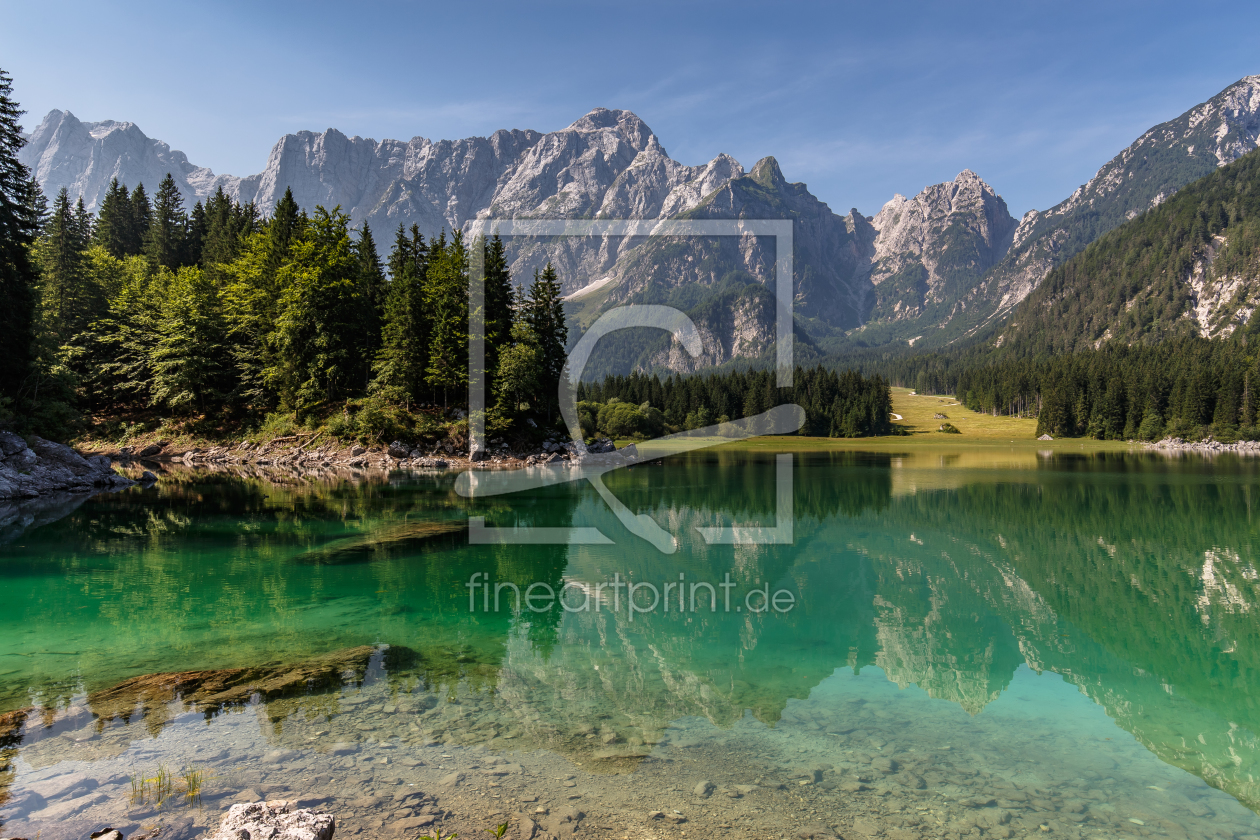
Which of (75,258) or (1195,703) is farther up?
(75,258)

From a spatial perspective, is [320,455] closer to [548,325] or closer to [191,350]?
[191,350]

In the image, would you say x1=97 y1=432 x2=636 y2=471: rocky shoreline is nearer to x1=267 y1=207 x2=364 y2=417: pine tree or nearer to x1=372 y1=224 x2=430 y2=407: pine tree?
x1=267 y1=207 x2=364 y2=417: pine tree

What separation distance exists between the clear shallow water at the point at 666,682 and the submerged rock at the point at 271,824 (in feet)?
3.83

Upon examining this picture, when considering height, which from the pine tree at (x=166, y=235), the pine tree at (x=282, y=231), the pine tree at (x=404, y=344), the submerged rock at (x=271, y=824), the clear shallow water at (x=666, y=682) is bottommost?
the clear shallow water at (x=666, y=682)

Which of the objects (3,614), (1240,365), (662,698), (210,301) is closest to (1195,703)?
(662,698)

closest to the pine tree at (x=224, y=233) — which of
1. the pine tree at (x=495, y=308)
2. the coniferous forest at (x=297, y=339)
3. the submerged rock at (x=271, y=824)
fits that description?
the coniferous forest at (x=297, y=339)

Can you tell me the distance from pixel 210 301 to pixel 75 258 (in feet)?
40.9

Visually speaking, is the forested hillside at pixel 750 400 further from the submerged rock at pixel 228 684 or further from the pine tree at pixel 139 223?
the submerged rock at pixel 228 684

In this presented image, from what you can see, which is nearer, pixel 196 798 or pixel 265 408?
pixel 196 798

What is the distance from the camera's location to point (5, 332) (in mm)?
38625

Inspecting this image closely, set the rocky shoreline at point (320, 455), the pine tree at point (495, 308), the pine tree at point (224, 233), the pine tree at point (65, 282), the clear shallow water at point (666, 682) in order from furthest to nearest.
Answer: the pine tree at point (224, 233) < the pine tree at point (495, 308) < the pine tree at point (65, 282) < the rocky shoreline at point (320, 455) < the clear shallow water at point (666, 682)

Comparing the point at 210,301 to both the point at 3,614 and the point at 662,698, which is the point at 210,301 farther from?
the point at 662,698

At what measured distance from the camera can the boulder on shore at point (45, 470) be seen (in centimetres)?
3616

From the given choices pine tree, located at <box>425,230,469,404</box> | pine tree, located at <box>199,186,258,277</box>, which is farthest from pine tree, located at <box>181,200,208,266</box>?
pine tree, located at <box>425,230,469,404</box>
